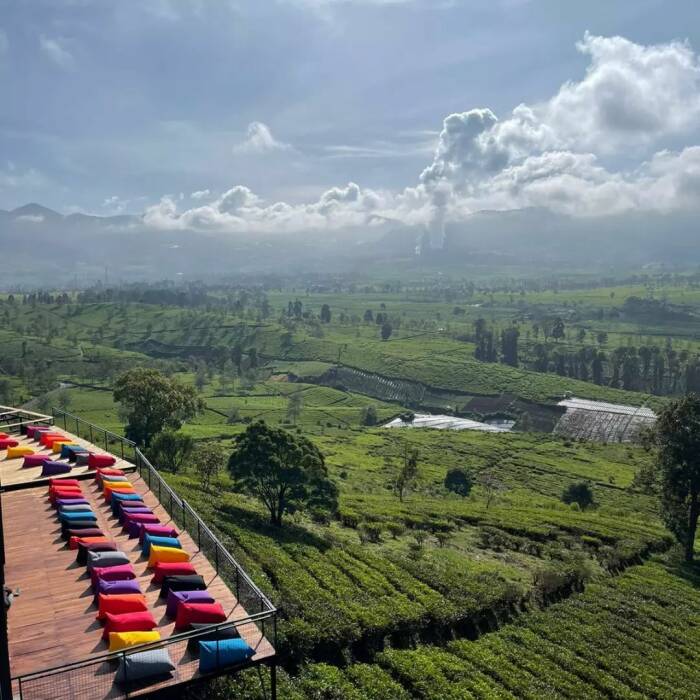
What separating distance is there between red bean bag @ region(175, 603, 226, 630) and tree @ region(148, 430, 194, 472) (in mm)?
44535

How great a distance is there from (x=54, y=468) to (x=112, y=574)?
14.2 m

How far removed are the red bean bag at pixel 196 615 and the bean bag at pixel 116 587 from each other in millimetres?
2711

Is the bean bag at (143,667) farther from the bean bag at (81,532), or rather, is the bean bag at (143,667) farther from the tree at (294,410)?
the tree at (294,410)

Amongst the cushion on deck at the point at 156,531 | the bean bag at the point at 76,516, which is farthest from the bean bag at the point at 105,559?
the bean bag at the point at 76,516

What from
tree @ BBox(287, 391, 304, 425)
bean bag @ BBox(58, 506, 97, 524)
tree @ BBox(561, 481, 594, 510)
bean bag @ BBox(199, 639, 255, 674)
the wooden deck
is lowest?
tree @ BBox(287, 391, 304, 425)

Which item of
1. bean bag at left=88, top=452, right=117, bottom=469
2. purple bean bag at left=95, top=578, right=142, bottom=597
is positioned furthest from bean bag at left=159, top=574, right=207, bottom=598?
bean bag at left=88, top=452, right=117, bottom=469

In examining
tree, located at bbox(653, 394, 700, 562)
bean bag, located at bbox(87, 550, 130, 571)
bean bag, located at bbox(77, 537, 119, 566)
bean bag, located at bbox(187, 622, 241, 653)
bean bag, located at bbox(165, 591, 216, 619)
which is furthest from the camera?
tree, located at bbox(653, 394, 700, 562)

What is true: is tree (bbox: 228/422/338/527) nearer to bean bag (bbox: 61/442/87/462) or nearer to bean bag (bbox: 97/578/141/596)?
bean bag (bbox: 61/442/87/462)

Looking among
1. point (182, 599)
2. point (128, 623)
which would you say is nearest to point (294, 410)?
point (182, 599)

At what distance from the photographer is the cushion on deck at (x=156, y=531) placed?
83.0 feet

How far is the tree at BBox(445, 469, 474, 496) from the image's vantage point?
83.0 m

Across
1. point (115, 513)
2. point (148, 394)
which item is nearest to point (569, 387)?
point (148, 394)

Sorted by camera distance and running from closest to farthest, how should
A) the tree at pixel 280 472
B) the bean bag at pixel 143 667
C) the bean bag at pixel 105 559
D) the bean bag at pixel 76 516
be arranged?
the bean bag at pixel 143 667 → the bean bag at pixel 105 559 → the bean bag at pixel 76 516 → the tree at pixel 280 472

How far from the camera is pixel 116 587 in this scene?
20.8 metres
